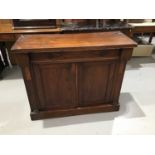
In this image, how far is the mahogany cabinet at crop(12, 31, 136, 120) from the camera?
1.45 m

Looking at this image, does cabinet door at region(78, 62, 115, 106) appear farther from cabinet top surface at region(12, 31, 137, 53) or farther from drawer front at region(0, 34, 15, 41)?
drawer front at region(0, 34, 15, 41)

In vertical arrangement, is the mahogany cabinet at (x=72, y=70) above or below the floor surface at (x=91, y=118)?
above

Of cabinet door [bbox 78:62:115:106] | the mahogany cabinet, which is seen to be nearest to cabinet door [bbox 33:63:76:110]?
the mahogany cabinet

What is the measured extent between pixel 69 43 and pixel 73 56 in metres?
0.13

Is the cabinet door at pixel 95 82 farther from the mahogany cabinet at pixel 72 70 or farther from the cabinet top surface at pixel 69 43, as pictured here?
the cabinet top surface at pixel 69 43

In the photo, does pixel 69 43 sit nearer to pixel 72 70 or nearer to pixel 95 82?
pixel 72 70

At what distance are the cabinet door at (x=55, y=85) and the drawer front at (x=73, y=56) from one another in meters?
0.06

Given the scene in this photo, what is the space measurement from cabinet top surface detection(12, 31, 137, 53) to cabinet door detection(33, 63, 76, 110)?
186 millimetres

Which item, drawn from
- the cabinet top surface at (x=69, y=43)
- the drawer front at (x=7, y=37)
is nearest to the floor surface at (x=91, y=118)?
the drawer front at (x=7, y=37)

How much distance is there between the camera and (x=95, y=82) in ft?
5.61

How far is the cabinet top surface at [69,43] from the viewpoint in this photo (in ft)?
4.58
